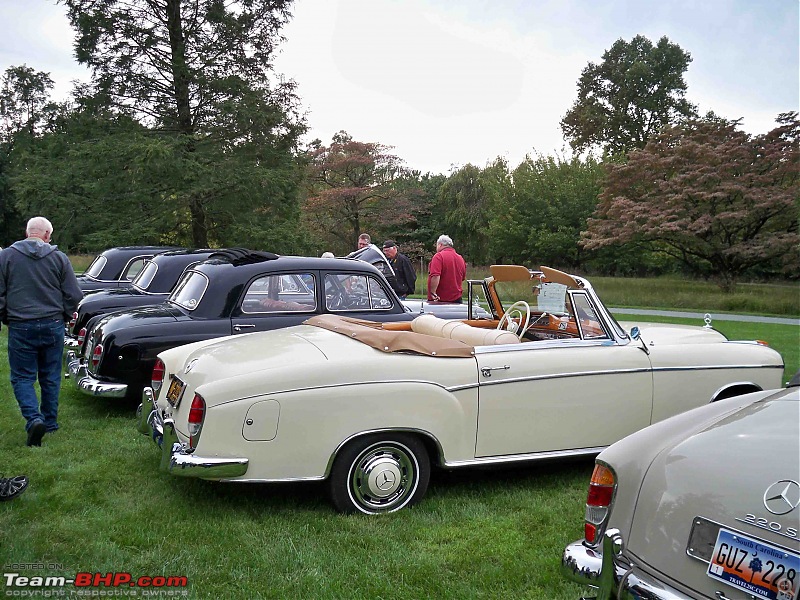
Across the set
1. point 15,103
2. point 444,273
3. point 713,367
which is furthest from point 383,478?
point 15,103

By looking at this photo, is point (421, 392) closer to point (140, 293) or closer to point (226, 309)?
point (226, 309)

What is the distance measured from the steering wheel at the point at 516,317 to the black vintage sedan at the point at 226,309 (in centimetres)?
185

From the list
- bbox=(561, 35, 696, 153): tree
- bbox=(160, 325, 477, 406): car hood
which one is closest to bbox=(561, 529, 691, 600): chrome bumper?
bbox=(160, 325, 477, 406): car hood

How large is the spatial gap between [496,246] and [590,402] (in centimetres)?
3092

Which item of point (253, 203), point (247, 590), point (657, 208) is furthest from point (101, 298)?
point (657, 208)

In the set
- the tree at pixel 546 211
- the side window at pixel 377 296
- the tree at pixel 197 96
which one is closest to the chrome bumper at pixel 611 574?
the side window at pixel 377 296

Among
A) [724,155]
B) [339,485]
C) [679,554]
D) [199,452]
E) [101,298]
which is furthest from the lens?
[724,155]

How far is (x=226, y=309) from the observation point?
663cm

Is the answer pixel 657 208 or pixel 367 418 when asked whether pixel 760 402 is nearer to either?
pixel 367 418

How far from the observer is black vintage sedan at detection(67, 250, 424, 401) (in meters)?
6.41

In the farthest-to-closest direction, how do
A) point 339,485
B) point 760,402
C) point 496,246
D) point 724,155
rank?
point 496,246 < point 724,155 < point 339,485 < point 760,402

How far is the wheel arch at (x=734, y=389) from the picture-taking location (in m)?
5.13

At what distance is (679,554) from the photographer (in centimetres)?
229

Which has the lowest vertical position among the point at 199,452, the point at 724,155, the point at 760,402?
the point at 199,452
